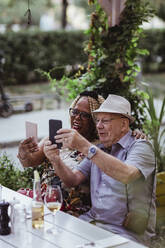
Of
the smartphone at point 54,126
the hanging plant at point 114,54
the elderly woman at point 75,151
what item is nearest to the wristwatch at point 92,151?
the smartphone at point 54,126

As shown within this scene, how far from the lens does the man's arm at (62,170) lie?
2840 millimetres

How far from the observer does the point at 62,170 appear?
297 cm

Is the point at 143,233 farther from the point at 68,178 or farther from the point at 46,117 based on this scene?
the point at 46,117

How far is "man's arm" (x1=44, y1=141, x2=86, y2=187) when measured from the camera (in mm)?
2840

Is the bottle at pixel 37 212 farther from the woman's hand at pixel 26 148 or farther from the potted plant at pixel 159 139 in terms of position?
the potted plant at pixel 159 139

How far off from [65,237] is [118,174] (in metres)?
0.55

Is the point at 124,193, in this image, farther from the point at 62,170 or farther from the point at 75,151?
the point at 75,151

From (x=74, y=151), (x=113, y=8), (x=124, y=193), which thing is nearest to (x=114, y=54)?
(x=113, y=8)

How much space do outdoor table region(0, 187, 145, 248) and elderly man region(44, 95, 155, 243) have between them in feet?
1.39

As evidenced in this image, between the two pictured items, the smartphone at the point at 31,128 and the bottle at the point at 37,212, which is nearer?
the bottle at the point at 37,212

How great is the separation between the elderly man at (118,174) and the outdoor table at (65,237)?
42cm

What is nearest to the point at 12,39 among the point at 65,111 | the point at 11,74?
the point at 11,74

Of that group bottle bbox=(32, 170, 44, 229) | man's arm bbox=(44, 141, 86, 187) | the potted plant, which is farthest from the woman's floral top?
the potted plant

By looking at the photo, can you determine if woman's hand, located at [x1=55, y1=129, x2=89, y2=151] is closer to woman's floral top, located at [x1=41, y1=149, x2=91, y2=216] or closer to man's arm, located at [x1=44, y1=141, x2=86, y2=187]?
man's arm, located at [x1=44, y1=141, x2=86, y2=187]
